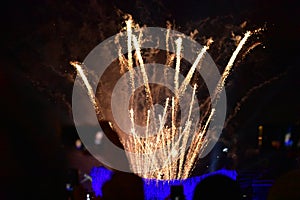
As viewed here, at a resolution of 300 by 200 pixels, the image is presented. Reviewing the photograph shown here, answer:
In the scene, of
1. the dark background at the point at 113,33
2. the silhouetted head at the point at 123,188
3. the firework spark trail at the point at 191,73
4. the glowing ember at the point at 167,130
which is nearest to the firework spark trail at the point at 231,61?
the glowing ember at the point at 167,130

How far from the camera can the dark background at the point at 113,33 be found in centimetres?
1032

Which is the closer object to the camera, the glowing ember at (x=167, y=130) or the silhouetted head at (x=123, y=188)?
the silhouetted head at (x=123, y=188)

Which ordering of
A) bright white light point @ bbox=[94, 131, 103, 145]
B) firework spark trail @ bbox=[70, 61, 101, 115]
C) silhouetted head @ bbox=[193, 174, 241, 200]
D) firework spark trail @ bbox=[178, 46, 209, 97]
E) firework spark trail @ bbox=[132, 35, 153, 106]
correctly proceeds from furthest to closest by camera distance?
bright white light point @ bbox=[94, 131, 103, 145]
firework spark trail @ bbox=[178, 46, 209, 97]
firework spark trail @ bbox=[70, 61, 101, 115]
firework spark trail @ bbox=[132, 35, 153, 106]
silhouetted head @ bbox=[193, 174, 241, 200]

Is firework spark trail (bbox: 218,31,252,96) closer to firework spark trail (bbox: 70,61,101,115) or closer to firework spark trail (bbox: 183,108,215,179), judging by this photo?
firework spark trail (bbox: 183,108,215,179)

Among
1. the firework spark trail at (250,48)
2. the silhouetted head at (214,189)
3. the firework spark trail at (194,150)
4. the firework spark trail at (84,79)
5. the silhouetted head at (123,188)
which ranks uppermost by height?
the firework spark trail at (250,48)

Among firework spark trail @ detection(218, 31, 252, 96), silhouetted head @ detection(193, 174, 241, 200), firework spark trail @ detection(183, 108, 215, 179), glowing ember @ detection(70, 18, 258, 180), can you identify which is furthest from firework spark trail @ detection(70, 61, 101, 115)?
silhouetted head @ detection(193, 174, 241, 200)

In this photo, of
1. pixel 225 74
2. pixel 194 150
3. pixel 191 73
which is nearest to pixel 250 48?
pixel 225 74

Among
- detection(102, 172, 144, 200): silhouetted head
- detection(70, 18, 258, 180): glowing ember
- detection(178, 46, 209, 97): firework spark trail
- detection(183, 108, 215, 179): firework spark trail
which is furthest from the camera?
detection(178, 46, 209, 97): firework spark trail

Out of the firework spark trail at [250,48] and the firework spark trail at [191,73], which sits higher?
the firework spark trail at [250,48]

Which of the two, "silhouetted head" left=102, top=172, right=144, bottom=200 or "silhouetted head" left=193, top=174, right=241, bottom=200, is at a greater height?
"silhouetted head" left=102, top=172, right=144, bottom=200

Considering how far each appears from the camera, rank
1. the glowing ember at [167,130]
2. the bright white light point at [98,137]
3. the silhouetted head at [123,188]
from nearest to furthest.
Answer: the silhouetted head at [123,188], the glowing ember at [167,130], the bright white light point at [98,137]

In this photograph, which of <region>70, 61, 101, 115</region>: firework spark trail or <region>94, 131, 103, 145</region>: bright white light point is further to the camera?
<region>94, 131, 103, 145</region>: bright white light point

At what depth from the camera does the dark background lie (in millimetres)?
10320

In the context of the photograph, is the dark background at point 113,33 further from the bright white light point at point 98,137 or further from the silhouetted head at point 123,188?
the silhouetted head at point 123,188
